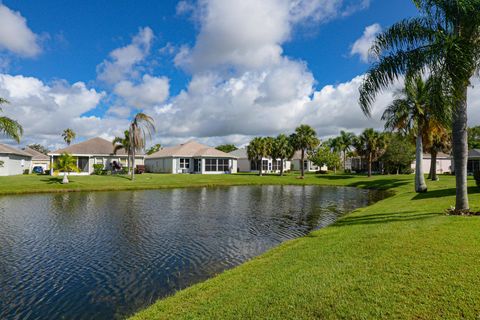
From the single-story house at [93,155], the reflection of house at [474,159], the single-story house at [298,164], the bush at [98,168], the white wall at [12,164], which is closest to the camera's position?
the white wall at [12,164]

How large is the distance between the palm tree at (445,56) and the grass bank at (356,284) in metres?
4.93

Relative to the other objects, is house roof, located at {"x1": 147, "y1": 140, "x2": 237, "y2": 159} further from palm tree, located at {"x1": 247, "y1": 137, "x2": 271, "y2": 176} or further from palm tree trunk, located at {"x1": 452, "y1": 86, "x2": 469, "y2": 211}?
palm tree trunk, located at {"x1": 452, "y1": 86, "x2": 469, "y2": 211}

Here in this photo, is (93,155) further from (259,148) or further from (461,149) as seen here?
(461,149)

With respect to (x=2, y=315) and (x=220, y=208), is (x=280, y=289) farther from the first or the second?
(x=220, y=208)

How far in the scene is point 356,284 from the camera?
6.29 metres

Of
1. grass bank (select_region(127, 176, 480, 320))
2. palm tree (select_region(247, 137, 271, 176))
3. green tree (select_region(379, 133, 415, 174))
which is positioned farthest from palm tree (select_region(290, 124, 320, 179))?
grass bank (select_region(127, 176, 480, 320))

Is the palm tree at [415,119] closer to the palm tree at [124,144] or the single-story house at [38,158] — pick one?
the palm tree at [124,144]

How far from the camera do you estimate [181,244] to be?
1261 cm

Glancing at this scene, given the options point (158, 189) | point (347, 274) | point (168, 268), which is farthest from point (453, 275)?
point (158, 189)

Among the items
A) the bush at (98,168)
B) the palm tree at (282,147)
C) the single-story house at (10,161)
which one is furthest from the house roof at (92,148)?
the palm tree at (282,147)

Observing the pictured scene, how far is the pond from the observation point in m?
7.89

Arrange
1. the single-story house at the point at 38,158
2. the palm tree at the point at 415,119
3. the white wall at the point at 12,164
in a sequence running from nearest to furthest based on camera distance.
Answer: the palm tree at the point at 415,119 < the white wall at the point at 12,164 < the single-story house at the point at 38,158

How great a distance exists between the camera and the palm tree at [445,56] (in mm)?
11055

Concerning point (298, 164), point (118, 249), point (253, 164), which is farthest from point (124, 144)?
point (298, 164)
